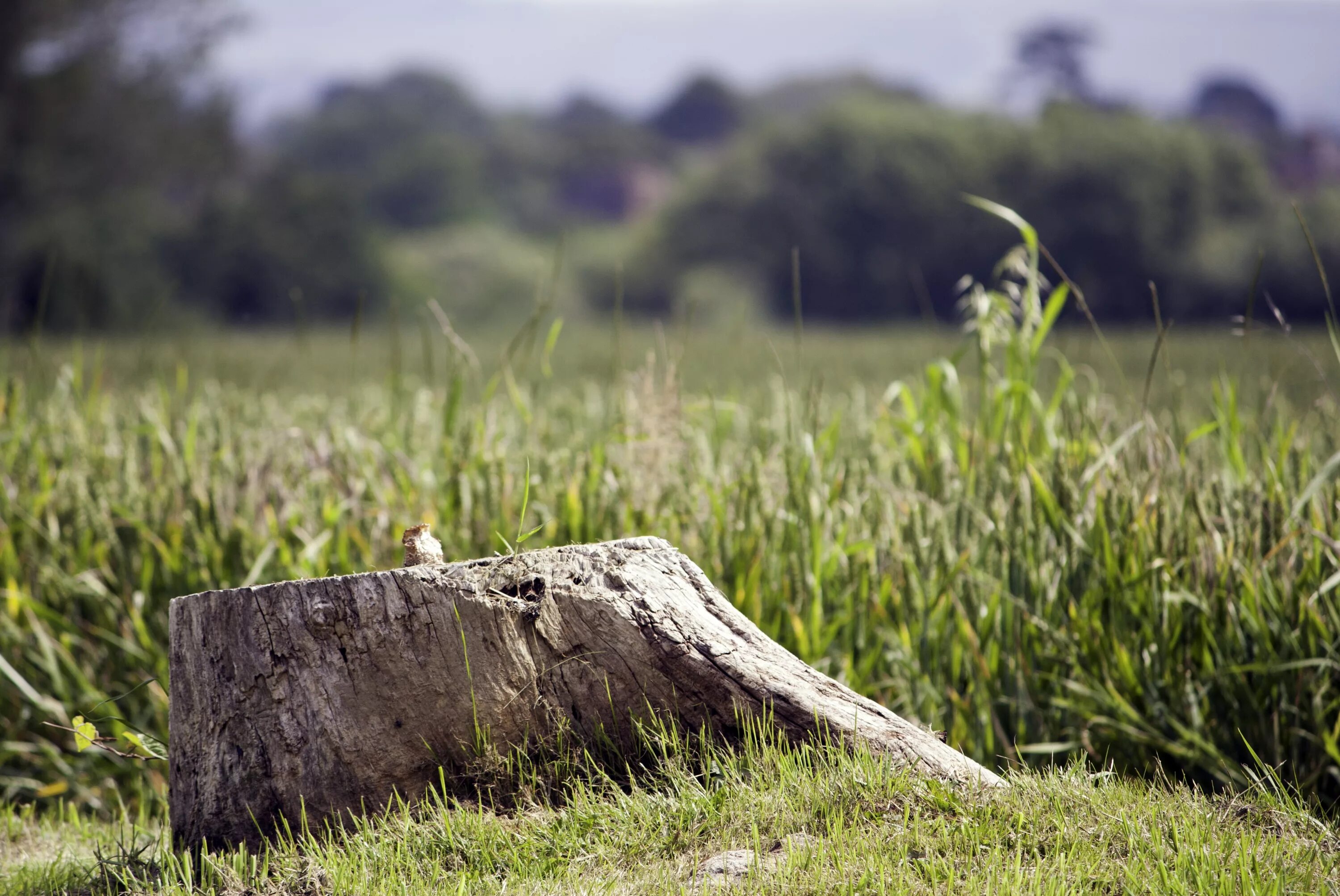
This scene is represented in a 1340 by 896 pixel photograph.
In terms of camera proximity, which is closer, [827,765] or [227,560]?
[827,765]

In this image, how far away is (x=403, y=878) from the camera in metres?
1.63

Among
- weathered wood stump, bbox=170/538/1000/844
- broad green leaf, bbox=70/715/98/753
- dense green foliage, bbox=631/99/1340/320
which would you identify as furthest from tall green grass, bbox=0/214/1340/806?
dense green foliage, bbox=631/99/1340/320

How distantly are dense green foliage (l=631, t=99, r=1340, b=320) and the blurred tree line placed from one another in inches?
2.9

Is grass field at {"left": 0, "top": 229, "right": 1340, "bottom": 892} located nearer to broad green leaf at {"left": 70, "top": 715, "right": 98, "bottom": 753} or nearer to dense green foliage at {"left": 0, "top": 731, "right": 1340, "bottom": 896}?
dense green foliage at {"left": 0, "top": 731, "right": 1340, "bottom": 896}

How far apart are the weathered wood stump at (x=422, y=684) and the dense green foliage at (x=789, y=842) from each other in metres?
0.08

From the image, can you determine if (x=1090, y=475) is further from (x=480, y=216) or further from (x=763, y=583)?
(x=480, y=216)

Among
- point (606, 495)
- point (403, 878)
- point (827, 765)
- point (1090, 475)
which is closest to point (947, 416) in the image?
point (1090, 475)

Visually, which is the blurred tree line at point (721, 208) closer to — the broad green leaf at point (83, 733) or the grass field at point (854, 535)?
the grass field at point (854, 535)

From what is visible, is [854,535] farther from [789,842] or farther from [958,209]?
[958,209]

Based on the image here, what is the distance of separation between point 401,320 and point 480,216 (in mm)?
22835

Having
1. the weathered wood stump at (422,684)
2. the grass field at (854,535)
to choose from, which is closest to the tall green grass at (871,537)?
the grass field at (854,535)

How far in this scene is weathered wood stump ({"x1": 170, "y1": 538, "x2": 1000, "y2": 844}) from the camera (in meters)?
1.82

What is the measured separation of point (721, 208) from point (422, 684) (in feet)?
104

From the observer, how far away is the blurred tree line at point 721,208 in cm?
1584
